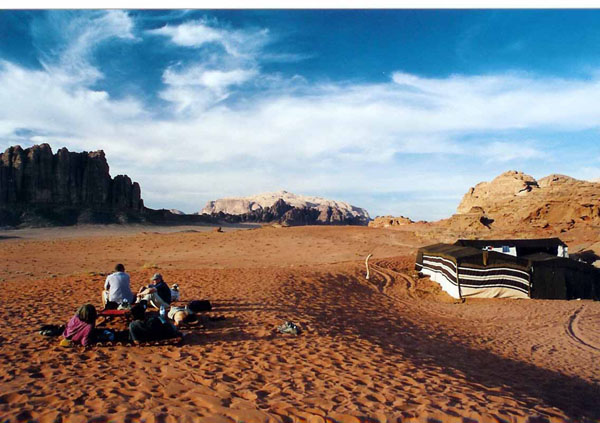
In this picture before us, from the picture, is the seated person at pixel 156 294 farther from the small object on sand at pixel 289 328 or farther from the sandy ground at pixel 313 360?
the small object on sand at pixel 289 328

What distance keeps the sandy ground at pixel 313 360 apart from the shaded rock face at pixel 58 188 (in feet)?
213

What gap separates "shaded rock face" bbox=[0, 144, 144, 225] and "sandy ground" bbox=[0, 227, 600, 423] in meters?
64.8

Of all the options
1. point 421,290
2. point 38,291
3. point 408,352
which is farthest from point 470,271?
point 38,291

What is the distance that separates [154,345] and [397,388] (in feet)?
15.8

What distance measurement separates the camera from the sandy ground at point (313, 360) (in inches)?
196

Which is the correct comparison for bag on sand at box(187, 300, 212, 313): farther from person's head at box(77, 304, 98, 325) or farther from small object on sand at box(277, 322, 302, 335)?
person's head at box(77, 304, 98, 325)

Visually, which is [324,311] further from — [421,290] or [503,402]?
[421,290]

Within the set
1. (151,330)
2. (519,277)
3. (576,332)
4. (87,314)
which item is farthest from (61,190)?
(576,332)

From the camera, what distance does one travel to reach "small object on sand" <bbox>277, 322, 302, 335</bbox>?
897cm

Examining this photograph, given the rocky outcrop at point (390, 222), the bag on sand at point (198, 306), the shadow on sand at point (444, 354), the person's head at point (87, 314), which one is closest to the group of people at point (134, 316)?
the person's head at point (87, 314)

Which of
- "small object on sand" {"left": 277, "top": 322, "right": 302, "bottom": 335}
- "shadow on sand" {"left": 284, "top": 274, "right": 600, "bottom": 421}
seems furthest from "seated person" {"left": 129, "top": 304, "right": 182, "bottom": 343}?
"shadow on sand" {"left": 284, "top": 274, "right": 600, "bottom": 421}

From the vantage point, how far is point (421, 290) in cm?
1853

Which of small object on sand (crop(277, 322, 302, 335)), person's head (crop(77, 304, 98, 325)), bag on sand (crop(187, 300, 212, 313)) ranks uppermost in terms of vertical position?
person's head (crop(77, 304, 98, 325))

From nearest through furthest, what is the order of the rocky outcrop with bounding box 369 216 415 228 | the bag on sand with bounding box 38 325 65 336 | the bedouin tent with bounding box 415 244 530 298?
the bag on sand with bounding box 38 325 65 336
the bedouin tent with bounding box 415 244 530 298
the rocky outcrop with bounding box 369 216 415 228
